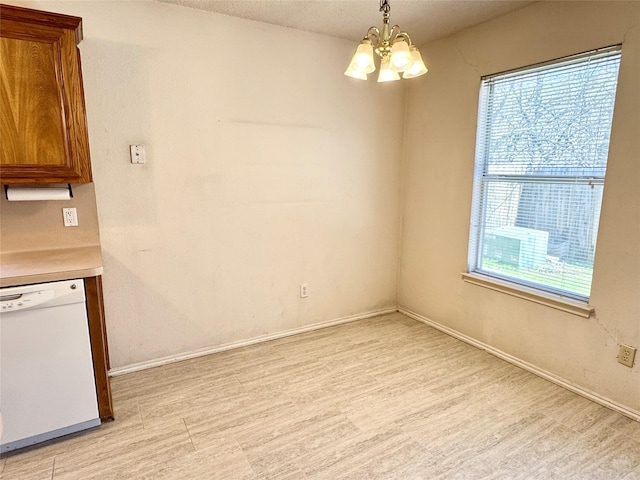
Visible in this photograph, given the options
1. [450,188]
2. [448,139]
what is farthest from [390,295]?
[448,139]

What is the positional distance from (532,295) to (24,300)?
292 centimetres

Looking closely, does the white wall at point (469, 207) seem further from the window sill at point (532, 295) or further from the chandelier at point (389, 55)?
the chandelier at point (389, 55)

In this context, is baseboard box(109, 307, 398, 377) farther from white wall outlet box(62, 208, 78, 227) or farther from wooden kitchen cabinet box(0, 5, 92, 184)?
wooden kitchen cabinet box(0, 5, 92, 184)

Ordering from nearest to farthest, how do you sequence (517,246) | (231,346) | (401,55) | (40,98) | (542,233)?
1. (401,55)
2. (40,98)
3. (542,233)
4. (517,246)
5. (231,346)

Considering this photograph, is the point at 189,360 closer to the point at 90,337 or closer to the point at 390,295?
the point at 90,337

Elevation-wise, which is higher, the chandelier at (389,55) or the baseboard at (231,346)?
the chandelier at (389,55)

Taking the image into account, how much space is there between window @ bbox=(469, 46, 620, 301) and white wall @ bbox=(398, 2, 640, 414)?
0.07 metres

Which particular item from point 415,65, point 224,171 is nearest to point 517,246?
point 415,65

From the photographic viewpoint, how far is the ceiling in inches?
95.7

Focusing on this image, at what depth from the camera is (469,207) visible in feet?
9.78

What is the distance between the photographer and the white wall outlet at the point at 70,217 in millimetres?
2305

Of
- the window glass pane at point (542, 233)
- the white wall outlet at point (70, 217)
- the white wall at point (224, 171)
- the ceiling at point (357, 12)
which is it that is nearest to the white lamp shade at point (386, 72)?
the ceiling at point (357, 12)

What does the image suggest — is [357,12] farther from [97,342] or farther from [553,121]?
[97,342]

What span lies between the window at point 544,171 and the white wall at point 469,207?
0.07 m
